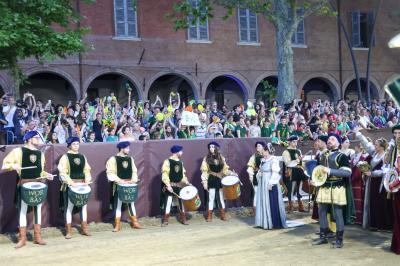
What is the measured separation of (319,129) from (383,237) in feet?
24.3

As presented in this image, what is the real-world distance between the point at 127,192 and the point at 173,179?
1.17 meters

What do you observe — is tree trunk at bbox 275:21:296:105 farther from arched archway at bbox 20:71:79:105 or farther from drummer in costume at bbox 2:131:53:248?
drummer in costume at bbox 2:131:53:248

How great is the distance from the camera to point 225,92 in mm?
28594

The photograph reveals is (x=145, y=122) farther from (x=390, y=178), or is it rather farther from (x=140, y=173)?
(x=390, y=178)

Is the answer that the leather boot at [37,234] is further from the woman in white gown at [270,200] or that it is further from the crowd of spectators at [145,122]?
the woman in white gown at [270,200]

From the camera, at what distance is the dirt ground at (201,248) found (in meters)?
7.94

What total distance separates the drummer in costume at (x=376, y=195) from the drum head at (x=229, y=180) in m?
2.78

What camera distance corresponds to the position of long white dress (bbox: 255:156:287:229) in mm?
10539

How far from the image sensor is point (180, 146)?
38.5 feet

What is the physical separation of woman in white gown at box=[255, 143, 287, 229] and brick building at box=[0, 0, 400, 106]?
13.6 metres

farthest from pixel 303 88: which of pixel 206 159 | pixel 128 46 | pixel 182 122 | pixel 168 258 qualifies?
pixel 168 258

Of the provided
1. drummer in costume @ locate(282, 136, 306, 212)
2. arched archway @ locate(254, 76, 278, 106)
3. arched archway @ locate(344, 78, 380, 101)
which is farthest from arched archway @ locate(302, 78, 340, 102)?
drummer in costume @ locate(282, 136, 306, 212)

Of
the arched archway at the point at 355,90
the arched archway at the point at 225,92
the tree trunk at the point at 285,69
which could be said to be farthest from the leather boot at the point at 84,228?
the arched archway at the point at 355,90

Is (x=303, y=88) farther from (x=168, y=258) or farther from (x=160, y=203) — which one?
(x=168, y=258)
